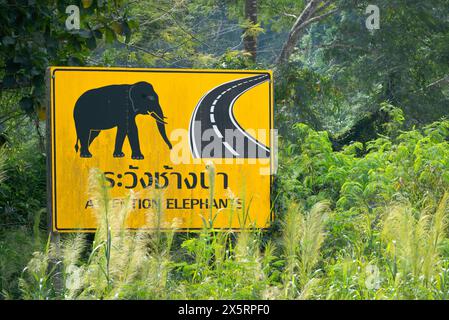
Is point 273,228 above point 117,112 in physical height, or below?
below

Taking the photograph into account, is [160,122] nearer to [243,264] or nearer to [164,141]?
[164,141]

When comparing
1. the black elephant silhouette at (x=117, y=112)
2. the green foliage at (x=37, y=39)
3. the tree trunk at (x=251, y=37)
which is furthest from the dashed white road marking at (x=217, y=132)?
the tree trunk at (x=251, y=37)

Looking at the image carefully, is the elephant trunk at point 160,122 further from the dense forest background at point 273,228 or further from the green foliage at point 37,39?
the green foliage at point 37,39

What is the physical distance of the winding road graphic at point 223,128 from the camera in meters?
7.21

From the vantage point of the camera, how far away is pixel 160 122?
7.27 metres

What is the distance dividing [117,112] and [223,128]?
838mm

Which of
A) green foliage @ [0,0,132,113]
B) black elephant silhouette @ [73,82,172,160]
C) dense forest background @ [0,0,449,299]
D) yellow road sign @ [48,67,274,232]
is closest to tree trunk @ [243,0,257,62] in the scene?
dense forest background @ [0,0,449,299]

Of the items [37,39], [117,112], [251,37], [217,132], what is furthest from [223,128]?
[251,37]

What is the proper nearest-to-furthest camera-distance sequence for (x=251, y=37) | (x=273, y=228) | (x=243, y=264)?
(x=243, y=264)
(x=273, y=228)
(x=251, y=37)

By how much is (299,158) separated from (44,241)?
3028 millimetres

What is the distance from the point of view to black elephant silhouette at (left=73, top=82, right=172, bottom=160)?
7086 millimetres

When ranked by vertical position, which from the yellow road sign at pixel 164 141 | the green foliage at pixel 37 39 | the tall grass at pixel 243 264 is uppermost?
the green foliage at pixel 37 39

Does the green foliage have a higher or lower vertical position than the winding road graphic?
higher

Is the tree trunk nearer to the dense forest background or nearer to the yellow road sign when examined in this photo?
the dense forest background
